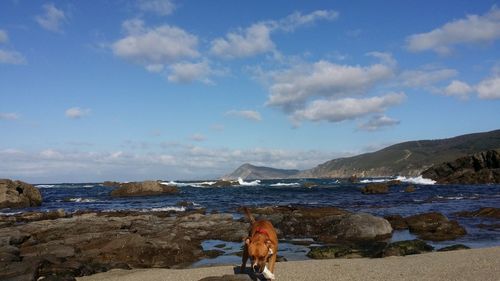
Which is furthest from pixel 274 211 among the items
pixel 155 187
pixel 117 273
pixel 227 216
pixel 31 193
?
pixel 155 187

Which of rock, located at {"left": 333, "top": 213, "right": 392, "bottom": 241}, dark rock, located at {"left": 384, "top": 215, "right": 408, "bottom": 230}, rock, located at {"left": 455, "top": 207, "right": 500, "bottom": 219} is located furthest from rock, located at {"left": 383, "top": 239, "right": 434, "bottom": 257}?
rock, located at {"left": 455, "top": 207, "right": 500, "bottom": 219}

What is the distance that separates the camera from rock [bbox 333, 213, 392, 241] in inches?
767

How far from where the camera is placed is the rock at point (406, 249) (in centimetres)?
1398

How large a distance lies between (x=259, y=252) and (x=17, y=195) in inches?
1997

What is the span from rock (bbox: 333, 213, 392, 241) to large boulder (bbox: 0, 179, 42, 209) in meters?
42.3

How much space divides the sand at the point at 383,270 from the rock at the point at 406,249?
3.97 ft

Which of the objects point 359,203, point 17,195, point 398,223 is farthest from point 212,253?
point 17,195

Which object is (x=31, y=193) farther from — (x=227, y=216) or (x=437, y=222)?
(x=437, y=222)

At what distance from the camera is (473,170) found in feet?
305

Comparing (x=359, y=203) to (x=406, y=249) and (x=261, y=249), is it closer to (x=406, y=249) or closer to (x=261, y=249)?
(x=406, y=249)

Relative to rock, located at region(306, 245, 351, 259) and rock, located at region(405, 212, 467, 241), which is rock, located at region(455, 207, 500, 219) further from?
rock, located at region(306, 245, 351, 259)

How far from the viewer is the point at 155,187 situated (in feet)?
234

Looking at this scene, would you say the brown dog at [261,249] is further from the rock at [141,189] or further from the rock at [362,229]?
the rock at [141,189]

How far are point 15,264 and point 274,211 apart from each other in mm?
21273
